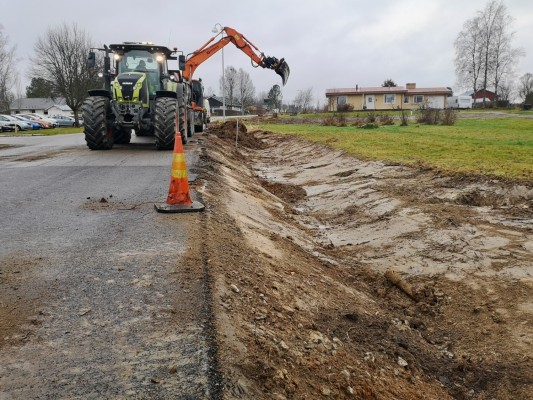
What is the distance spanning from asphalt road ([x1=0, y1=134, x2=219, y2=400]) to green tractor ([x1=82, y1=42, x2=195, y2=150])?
593 centimetres

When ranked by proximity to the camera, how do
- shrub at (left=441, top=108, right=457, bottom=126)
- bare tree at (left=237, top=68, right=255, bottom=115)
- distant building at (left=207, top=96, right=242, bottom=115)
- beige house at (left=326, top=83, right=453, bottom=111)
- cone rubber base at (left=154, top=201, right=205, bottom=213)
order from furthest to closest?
bare tree at (left=237, top=68, right=255, bottom=115), distant building at (left=207, top=96, right=242, bottom=115), beige house at (left=326, top=83, right=453, bottom=111), shrub at (left=441, top=108, right=457, bottom=126), cone rubber base at (left=154, top=201, right=205, bottom=213)

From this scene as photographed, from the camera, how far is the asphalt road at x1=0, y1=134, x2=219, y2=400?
234cm

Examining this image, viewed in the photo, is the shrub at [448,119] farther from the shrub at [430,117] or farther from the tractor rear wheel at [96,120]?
the tractor rear wheel at [96,120]

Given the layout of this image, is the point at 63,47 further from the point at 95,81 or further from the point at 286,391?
the point at 286,391

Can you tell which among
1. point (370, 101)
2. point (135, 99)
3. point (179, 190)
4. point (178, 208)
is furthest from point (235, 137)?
point (370, 101)

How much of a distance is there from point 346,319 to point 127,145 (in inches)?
480

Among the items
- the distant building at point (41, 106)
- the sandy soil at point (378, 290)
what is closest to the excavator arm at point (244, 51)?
the sandy soil at point (378, 290)

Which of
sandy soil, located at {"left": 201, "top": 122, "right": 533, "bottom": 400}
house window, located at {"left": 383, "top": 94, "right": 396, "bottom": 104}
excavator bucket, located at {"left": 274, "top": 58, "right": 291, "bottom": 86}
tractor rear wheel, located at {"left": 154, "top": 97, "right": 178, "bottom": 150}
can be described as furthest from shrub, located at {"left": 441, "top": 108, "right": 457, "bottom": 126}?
house window, located at {"left": 383, "top": 94, "right": 396, "bottom": 104}

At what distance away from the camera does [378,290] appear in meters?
5.23

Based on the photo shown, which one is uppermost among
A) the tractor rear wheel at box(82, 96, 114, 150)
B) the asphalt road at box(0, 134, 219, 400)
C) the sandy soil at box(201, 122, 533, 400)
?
the tractor rear wheel at box(82, 96, 114, 150)

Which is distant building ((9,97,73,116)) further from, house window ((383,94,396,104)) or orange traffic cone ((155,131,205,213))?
orange traffic cone ((155,131,205,213))

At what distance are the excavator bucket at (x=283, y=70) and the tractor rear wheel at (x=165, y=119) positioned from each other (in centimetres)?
649

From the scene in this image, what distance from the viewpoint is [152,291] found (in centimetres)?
336

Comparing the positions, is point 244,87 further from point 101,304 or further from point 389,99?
point 101,304
